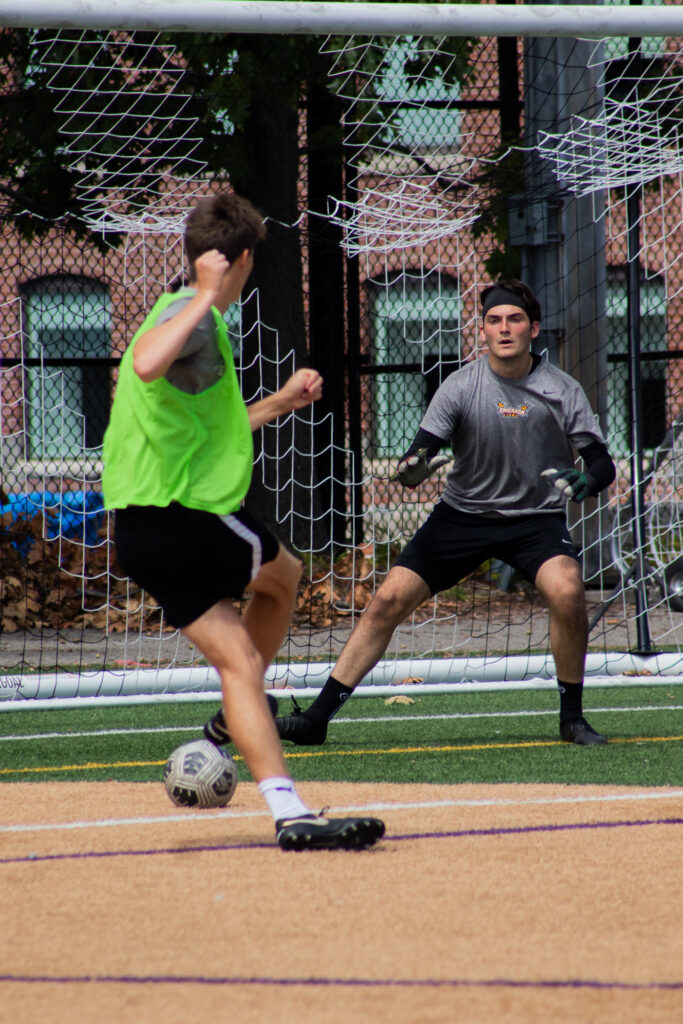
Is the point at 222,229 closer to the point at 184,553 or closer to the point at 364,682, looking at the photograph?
the point at 184,553

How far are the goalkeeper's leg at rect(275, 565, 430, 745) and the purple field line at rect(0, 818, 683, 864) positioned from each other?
2017mm

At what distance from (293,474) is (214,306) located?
7326 mm

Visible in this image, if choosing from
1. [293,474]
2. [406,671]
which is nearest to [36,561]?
[293,474]

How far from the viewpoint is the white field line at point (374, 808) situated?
181 inches

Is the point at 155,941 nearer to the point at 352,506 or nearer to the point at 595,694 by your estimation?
the point at 595,694

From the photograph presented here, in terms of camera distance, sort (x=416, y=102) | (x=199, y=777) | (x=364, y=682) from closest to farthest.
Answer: (x=199, y=777)
(x=364, y=682)
(x=416, y=102)

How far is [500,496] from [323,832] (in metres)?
2.72

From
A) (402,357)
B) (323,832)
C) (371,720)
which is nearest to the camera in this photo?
(323,832)

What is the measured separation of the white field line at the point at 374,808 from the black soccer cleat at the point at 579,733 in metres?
1.28

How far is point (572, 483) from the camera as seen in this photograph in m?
6.00

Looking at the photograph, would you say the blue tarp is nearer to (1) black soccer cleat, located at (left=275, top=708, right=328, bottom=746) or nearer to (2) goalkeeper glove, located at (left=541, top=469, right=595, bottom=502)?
(1) black soccer cleat, located at (left=275, top=708, right=328, bottom=746)

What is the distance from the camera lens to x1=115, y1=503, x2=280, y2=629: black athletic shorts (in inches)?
163

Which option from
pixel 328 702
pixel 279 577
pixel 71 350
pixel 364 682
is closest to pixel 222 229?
pixel 279 577

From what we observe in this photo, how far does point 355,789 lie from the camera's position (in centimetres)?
522
